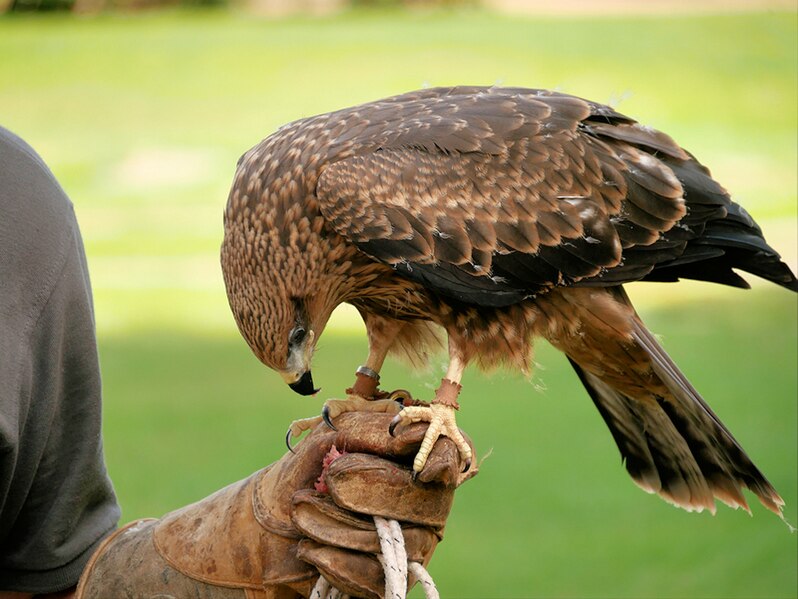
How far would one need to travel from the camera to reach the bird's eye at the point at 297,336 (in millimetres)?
2971

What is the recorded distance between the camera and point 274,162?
3.06m

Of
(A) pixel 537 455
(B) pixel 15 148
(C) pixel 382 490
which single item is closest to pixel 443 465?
(C) pixel 382 490

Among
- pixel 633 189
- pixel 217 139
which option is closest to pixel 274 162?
pixel 633 189

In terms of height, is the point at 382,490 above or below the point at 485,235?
below

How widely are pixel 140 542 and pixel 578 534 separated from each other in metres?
4.48

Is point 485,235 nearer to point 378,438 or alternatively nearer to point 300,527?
point 378,438

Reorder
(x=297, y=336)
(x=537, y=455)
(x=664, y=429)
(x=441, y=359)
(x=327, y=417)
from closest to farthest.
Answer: (x=327, y=417)
(x=297, y=336)
(x=664, y=429)
(x=441, y=359)
(x=537, y=455)

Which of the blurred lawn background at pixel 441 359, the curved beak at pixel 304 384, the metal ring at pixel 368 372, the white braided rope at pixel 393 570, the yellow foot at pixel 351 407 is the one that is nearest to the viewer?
the white braided rope at pixel 393 570

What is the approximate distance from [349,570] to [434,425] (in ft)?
1.26

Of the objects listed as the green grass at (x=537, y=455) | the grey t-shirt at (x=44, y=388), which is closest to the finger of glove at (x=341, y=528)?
the grey t-shirt at (x=44, y=388)

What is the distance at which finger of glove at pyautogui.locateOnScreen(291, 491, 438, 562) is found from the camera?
8.61 ft

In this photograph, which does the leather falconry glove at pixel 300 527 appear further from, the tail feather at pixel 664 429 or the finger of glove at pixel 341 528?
the tail feather at pixel 664 429

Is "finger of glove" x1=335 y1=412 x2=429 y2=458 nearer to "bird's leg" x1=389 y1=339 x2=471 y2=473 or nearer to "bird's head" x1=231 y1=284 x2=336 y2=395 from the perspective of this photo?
"bird's leg" x1=389 y1=339 x2=471 y2=473

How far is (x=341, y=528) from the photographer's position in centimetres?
264
